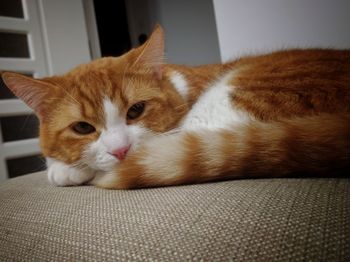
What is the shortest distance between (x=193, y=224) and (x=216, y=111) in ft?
1.79

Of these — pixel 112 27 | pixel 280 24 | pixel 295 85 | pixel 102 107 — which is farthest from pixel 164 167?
pixel 112 27

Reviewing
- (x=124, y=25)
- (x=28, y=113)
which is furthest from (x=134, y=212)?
(x=124, y=25)

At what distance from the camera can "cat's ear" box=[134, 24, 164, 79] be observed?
3.26 feet

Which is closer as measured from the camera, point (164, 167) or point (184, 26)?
point (164, 167)

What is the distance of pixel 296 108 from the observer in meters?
0.79

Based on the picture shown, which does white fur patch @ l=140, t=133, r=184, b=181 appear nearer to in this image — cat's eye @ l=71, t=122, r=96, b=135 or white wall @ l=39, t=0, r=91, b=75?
cat's eye @ l=71, t=122, r=96, b=135

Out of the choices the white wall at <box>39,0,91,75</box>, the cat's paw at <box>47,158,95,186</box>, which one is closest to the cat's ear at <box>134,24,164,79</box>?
the cat's paw at <box>47,158,95,186</box>

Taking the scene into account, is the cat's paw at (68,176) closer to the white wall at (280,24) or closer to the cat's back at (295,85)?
the cat's back at (295,85)

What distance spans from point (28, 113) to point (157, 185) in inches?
64.7

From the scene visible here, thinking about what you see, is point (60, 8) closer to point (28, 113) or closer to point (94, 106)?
point (28, 113)

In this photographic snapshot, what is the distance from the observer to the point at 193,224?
0.45 metres

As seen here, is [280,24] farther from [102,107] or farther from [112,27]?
[112,27]

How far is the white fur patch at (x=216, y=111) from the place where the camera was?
0.90 m

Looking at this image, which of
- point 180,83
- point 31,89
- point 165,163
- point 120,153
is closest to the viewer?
point 165,163
